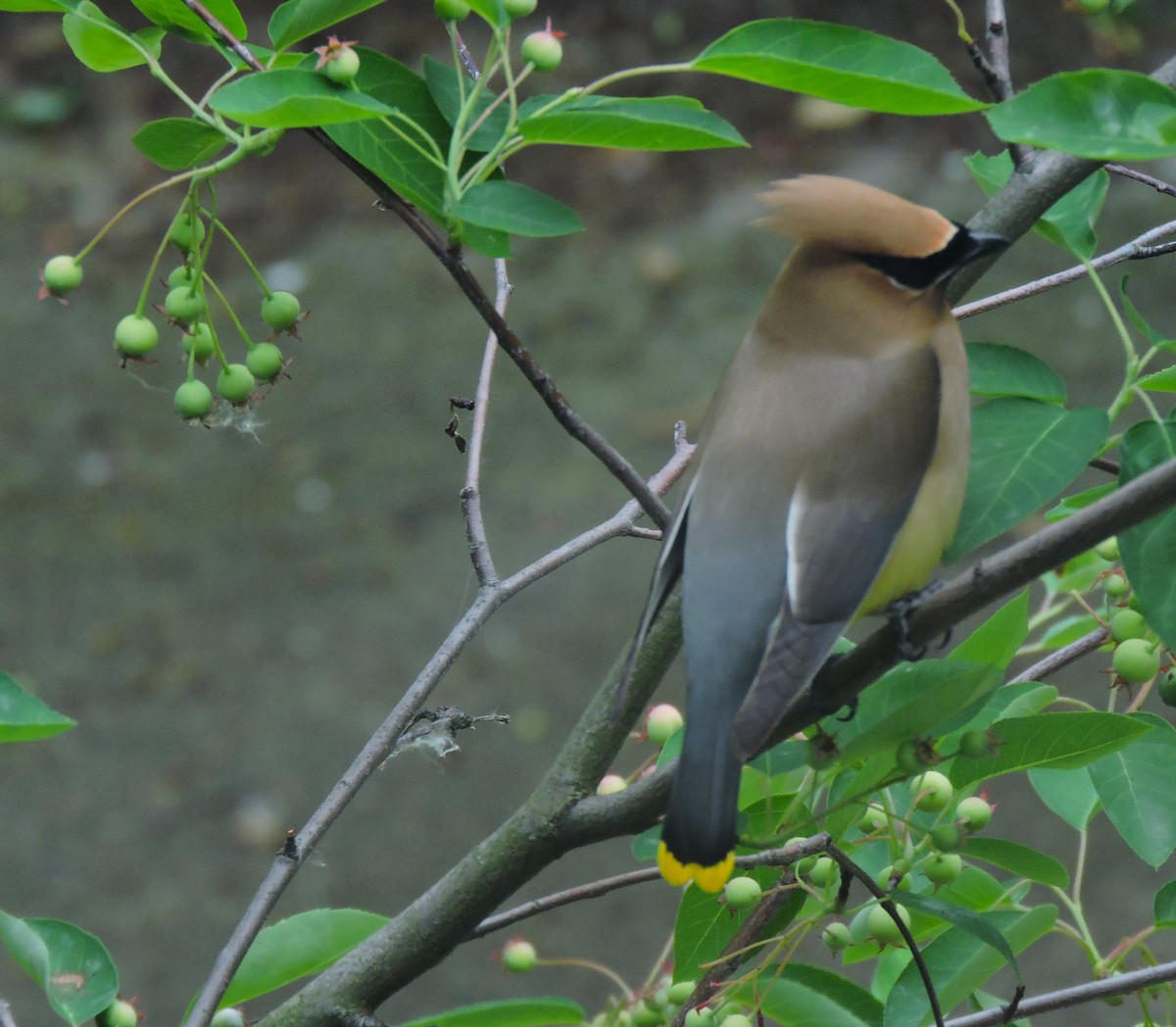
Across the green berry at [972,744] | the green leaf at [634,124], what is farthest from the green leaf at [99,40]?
the green berry at [972,744]

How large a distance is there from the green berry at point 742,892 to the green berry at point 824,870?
0.06m

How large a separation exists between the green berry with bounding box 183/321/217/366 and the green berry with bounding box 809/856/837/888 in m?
0.89

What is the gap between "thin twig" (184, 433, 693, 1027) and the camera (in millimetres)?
1563

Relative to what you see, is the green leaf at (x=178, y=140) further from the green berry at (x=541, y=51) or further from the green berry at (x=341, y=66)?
the green berry at (x=541, y=51)

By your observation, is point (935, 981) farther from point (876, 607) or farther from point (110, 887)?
point (110, 887)

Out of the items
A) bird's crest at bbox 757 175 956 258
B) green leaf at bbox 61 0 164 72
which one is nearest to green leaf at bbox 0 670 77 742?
green leaf at bbox 61 0 164 72

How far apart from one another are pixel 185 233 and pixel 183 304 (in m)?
0.10

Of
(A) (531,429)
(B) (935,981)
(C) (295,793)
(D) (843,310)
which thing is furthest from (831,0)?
(B) (935,981)

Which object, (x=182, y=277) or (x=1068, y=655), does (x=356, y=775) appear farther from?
(x=1068, y=655)

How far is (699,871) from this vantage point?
1.52 meters

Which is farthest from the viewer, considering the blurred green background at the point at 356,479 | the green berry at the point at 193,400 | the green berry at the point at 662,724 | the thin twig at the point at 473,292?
the blurred green background at the point at 356,479

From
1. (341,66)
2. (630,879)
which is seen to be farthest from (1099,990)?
(341,66)

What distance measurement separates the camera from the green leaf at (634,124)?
4.43ft

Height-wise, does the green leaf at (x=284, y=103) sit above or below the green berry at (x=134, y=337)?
above
